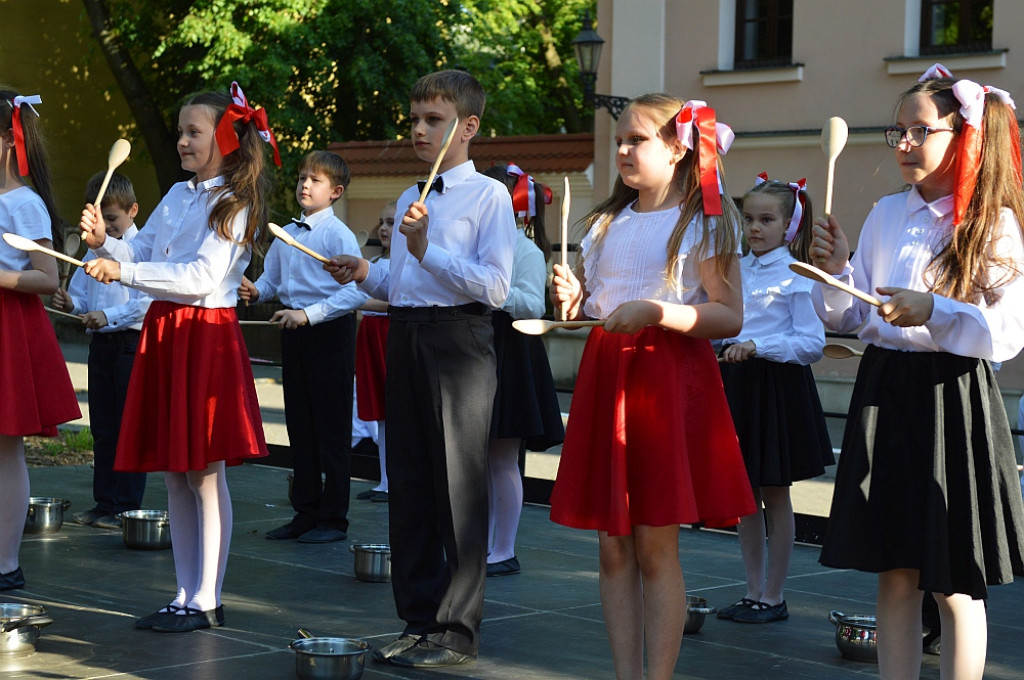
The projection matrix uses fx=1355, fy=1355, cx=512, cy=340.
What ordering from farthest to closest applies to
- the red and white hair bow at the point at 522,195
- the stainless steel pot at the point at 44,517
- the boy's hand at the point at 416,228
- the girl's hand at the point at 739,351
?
the stainless steel pot at the point at 44,517
the red and white hair bow at the point at 522,195
the girl's hand at the point at 739,351
the boy's hand at the point at 416,228

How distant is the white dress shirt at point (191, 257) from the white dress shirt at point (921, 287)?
6.94 ft

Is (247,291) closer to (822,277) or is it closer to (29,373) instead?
(29,373)

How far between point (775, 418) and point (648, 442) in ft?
5.89

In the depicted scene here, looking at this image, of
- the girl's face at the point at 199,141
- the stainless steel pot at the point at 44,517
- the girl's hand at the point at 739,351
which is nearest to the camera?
the girl's face at the point at 199,141

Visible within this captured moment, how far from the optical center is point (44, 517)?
6.71 meters

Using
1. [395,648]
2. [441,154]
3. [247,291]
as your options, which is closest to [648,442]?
[441,154]

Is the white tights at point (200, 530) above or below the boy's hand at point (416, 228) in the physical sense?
below

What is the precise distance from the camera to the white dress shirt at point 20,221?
527 centimetres

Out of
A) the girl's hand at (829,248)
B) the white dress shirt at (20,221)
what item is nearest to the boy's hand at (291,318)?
the white dress shirt at (20,221)

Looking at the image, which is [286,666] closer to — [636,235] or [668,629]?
[668,629]

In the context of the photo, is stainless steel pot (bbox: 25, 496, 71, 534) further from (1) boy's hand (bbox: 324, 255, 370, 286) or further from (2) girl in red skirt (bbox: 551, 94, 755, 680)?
(2) girl in red skirt (bbox: 551, 94, 755, 680)

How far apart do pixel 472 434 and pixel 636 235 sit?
108 centimetres

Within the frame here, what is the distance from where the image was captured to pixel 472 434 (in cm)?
457

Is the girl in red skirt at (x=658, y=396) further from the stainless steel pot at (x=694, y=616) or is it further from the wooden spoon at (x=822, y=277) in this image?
the stainless steel pot at (x=694, y=616)
